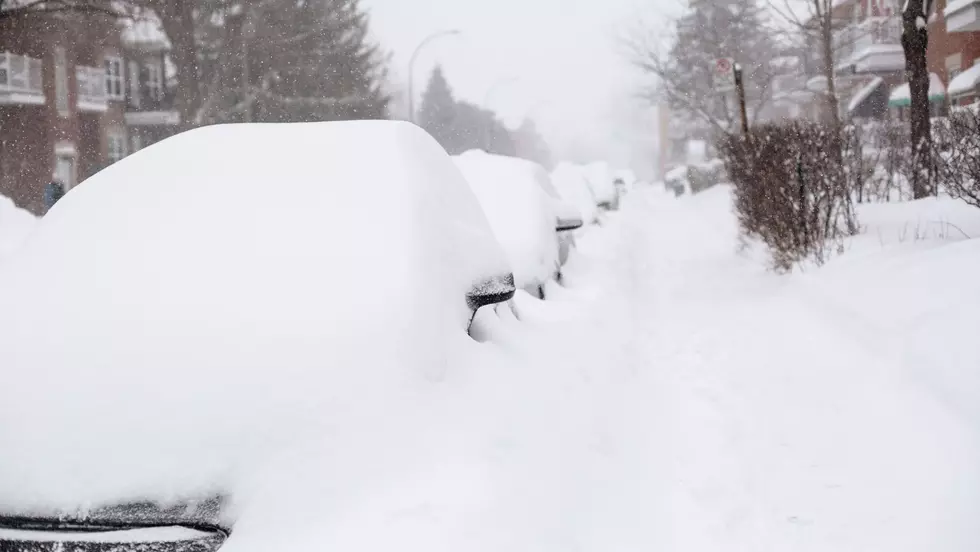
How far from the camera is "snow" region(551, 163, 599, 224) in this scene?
19.1 metres

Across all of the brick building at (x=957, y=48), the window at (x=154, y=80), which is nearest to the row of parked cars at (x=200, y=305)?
the brick building at (x=957, y=48)

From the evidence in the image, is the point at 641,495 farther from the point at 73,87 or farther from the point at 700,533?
Result: the point at 73,87

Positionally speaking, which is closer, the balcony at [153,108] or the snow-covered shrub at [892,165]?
the snow-covered shrub at [892,165]

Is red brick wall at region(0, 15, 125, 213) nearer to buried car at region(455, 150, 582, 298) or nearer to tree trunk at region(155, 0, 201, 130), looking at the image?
tree trunk at region(155, 0, 201, 130)

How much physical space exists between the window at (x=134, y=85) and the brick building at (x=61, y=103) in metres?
0.05

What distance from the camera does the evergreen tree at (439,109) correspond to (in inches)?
2485

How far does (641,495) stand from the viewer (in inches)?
164

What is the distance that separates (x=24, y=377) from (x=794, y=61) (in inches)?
2046

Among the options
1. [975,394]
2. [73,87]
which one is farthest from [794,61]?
[975,394]

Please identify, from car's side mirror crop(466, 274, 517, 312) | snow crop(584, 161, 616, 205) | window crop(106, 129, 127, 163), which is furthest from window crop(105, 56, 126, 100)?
car's side mirror crop(466, 274, 517, 312)

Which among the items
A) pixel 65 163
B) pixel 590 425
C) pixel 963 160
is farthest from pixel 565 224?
pixel 65 163

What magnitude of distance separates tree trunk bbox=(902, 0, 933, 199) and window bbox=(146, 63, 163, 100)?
3841cm

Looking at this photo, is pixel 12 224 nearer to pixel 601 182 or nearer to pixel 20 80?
pixel 601 182

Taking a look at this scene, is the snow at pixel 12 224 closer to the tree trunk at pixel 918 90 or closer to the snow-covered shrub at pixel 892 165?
the snow-covered shrub at pixel 892 165
